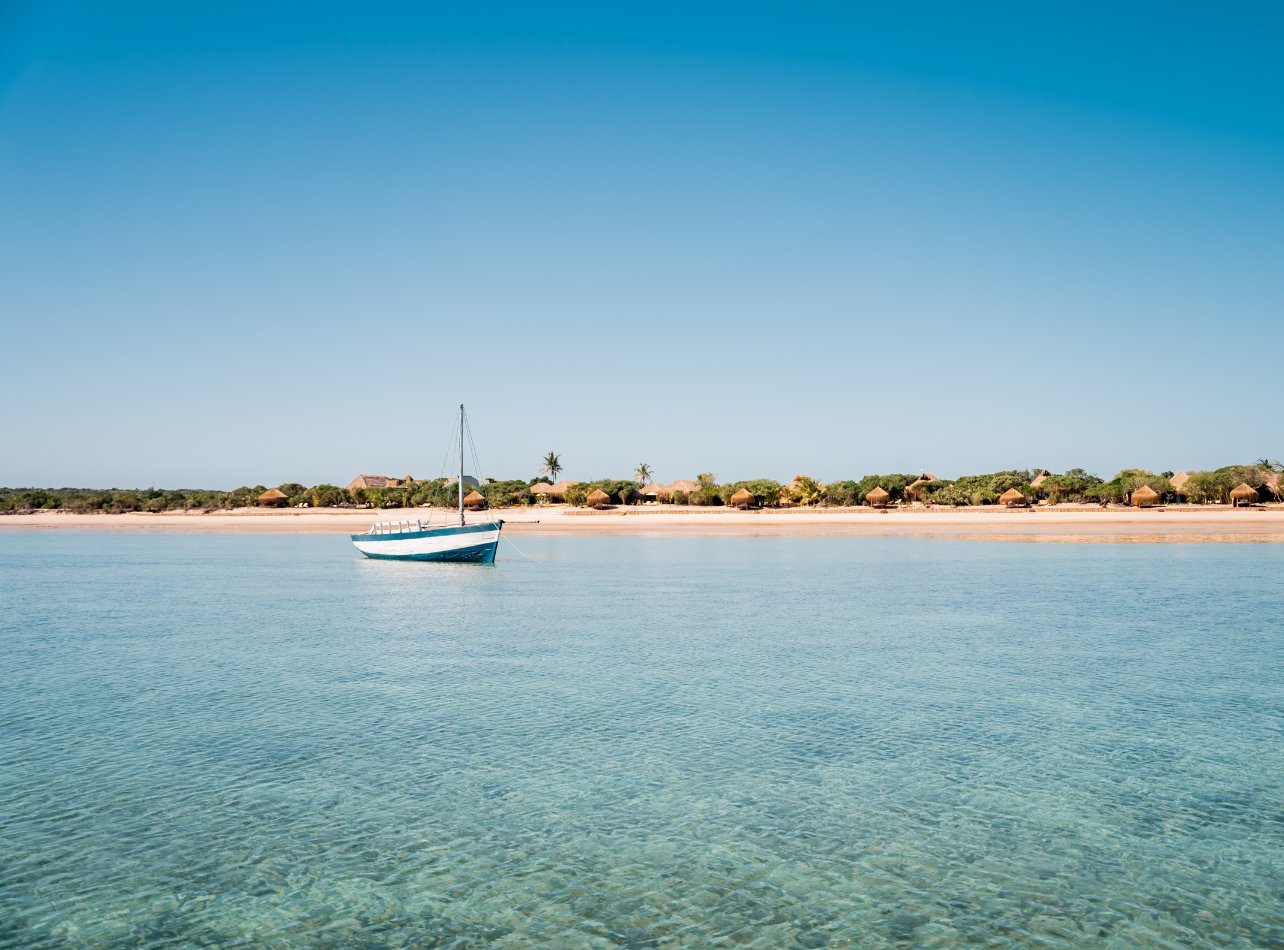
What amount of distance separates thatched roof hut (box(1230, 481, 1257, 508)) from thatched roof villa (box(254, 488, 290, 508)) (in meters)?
100

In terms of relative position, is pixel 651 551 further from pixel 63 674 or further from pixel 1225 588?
pixel 63 674

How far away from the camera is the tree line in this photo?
80250 mm

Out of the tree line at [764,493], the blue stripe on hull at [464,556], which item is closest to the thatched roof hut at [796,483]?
the tree line at [764,493]

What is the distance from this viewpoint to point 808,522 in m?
75.7

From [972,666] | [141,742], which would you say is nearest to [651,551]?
[972,666]

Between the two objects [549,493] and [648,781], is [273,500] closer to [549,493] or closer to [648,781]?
[549,493]

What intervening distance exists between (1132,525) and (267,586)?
191 feet

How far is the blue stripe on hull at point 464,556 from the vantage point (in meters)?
43.1

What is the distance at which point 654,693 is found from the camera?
14.2 m

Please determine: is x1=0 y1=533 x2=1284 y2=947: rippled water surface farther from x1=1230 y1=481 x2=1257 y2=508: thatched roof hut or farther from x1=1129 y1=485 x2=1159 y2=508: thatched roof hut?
x1=1230 y1=481 x2=1257 y2=508: thatched roof hut

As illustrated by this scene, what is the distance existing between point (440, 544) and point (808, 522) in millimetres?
40618

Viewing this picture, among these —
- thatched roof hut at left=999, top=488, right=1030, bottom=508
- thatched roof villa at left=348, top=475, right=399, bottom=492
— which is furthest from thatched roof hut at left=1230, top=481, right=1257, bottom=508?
thatched roof villa at left=348, top=475, right=399, bottom=492

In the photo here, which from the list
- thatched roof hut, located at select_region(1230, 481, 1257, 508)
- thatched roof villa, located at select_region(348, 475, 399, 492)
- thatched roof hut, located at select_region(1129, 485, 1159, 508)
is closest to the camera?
→ thatched roof hut, located at select_region(1230, 481, 1257, 508)

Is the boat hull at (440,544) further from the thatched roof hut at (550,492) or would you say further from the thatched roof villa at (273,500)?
the thatched roof villa at (273,500)
